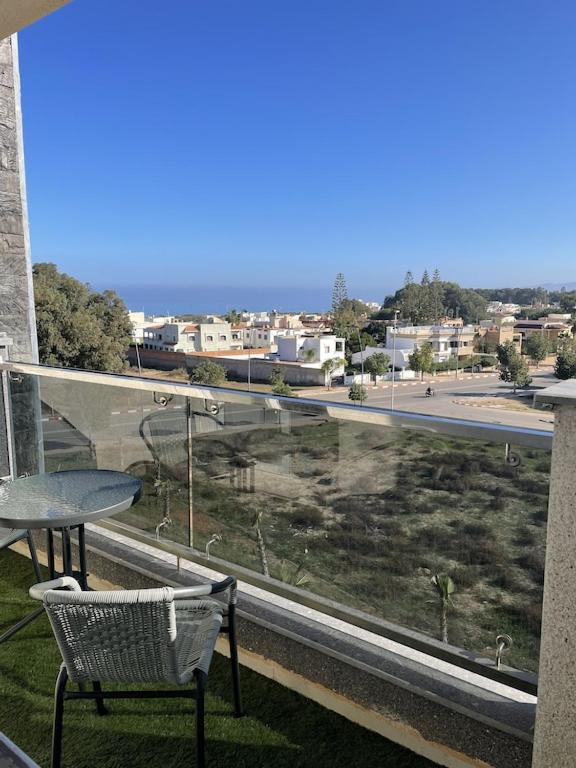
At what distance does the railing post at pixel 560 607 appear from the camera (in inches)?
45.8

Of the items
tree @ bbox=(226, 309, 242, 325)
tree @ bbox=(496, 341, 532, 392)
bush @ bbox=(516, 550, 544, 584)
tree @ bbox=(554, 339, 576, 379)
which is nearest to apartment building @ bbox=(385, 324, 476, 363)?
tree @ bbox=(496, 341, 532, 392)

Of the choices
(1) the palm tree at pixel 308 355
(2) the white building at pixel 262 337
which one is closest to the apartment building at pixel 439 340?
(1) the palm tree at pixel 308 355

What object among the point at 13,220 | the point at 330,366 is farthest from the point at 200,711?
the point at 330,366

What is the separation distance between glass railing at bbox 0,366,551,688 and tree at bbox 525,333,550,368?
66.6m

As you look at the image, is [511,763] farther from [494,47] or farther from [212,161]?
[212,161]

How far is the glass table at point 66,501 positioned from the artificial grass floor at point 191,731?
370mm

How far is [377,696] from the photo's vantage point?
166cm

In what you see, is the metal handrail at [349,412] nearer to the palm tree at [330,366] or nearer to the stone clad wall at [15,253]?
the stone clad wall at [15,253]

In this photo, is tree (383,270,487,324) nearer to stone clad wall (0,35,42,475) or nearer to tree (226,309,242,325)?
tree (226,309,242,325)

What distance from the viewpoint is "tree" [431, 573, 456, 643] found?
5.24ft

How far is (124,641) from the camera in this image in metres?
1.24

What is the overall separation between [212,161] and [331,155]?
25.3 metres

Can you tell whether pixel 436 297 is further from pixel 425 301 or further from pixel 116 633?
pixel 116 633

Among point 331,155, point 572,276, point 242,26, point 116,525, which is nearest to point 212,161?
point 331,155
